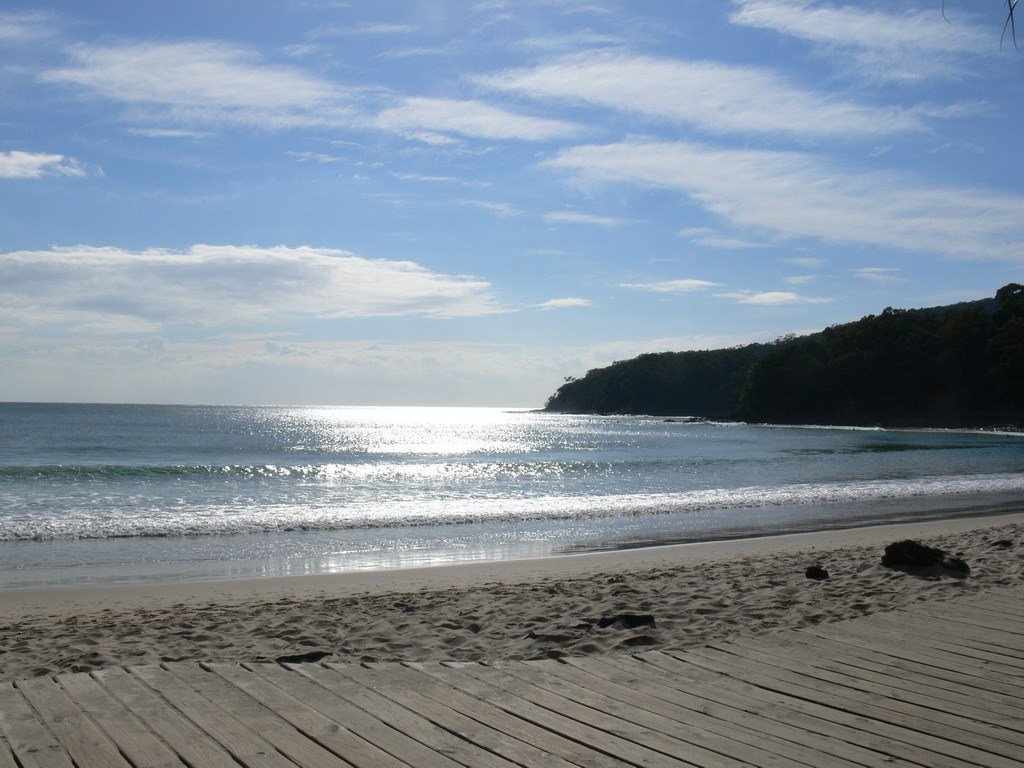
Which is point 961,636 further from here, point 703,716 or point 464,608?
point 464,608

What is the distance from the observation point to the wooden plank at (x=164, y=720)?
323cm

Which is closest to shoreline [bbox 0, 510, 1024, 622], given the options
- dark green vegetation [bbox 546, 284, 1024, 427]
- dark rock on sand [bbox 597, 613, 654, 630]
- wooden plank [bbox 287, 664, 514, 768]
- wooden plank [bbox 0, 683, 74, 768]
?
dark rock on sand [bbox 597, 613, 654, 630]

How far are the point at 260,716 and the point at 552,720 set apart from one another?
1.28 meters

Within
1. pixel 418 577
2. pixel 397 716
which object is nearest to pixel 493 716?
pixel 397 716

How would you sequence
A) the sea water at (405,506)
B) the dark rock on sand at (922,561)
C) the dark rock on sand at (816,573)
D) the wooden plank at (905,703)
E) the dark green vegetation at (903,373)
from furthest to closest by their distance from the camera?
the dark green vegetation at (903,373) < the sea water at (405,506) < the dark rock on sand at (816,573) < the dark rock on sand at (922,561) < the wooden plank at (905,703)

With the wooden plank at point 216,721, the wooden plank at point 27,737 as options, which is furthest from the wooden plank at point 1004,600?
the wooden plank at point 27,737

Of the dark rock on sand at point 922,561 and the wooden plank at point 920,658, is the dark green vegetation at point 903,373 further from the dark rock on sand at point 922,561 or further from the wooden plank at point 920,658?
Result: the wooden plank at point 920,658

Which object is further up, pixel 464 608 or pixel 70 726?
pixel 70 726

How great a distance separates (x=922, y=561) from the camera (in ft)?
24.9

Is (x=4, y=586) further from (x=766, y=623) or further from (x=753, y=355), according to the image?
(x=753, y=355)

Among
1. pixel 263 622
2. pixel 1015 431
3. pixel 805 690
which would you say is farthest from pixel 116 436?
pixel 1015 431

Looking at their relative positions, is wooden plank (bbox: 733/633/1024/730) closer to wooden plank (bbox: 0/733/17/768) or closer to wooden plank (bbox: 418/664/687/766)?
wooden plank (bbox: 418/664/687/766)

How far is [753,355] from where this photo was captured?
144750 millimetres

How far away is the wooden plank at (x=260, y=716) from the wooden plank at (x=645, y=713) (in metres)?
1.17
